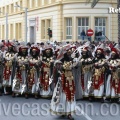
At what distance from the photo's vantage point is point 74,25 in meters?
42.4

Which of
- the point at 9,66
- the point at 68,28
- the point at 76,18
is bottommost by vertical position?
the point at 9,66

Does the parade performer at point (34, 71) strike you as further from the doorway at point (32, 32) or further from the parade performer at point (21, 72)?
the doorway at point (32, 32)

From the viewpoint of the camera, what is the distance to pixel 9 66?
15984mm

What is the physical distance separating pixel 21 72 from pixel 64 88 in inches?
175

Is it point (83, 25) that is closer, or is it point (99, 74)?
point (99, 74)

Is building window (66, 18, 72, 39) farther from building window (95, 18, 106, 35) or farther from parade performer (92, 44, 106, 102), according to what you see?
parade performer (92, 44, 106, 102)

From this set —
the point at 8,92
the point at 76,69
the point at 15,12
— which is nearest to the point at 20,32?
the point at 15,12

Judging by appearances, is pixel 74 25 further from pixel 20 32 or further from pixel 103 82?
pixel 103 82

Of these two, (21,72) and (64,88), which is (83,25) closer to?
(21,72)

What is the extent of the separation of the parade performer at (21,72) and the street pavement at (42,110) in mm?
555

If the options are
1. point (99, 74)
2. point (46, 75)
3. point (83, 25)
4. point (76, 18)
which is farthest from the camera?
point (83, 25)

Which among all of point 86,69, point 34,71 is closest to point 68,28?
point 34,71

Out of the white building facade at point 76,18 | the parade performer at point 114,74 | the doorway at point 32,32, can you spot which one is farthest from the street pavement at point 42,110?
the doorway at point 32,32

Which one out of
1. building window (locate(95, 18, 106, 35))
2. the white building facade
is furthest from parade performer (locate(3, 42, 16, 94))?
building window (locate(95, 18, 106, 35))
